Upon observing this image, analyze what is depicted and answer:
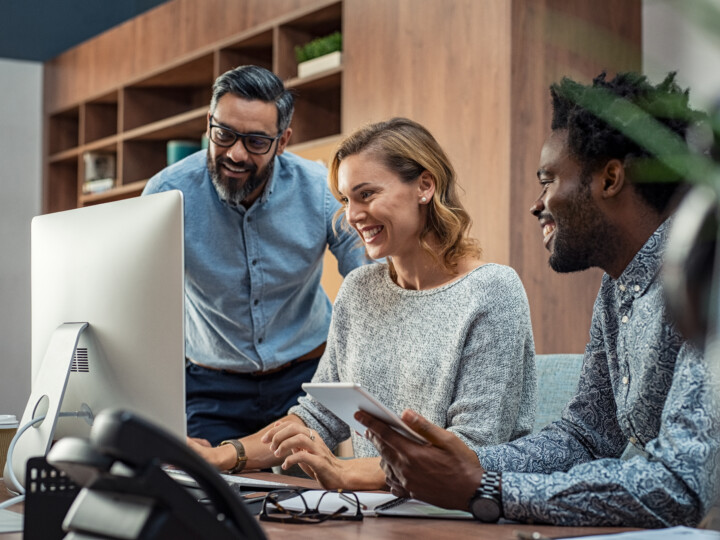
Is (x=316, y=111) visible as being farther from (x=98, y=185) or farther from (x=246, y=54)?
(x=98, y=185)

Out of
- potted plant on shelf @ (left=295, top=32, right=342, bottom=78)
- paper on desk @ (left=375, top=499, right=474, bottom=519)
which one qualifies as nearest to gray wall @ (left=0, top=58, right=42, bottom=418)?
potted plant on shelf @ (left=295, top=32, right=342, bottom=78)

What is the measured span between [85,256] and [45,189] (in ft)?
16.7

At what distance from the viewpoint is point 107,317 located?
1.33 metres

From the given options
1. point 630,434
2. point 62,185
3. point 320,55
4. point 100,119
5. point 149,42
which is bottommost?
point 630,434

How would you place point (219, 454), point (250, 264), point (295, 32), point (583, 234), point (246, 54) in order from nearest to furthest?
point (583, 234) < point (219, 454) < point (250, 264) < point (295, 32) < point (246, 54)

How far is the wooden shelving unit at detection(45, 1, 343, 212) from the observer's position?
13.6 feet

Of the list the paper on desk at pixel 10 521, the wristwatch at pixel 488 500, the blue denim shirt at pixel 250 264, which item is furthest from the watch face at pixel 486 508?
the blue denim shirt at pixel 250 264

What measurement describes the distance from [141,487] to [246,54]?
13.5ft

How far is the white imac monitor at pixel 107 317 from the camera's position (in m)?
1.24

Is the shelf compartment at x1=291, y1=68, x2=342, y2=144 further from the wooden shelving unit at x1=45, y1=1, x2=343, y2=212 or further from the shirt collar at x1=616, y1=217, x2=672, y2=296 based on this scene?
the shirt collar at x1=616, y1=217, x2=672, y2=296

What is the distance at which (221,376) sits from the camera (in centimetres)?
236

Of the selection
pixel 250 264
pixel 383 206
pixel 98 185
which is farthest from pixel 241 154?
pixel 98 185

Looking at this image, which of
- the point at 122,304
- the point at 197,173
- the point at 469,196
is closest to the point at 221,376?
the point at 197,173

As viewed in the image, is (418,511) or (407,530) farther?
(418,511)
